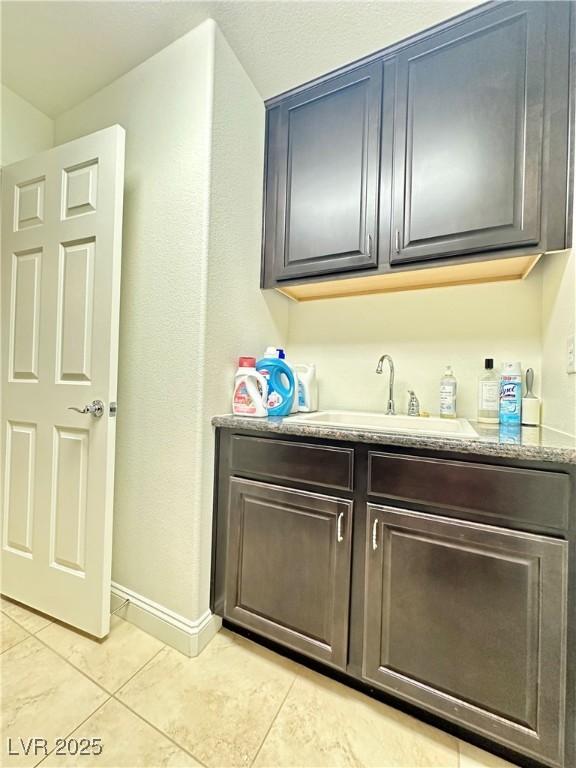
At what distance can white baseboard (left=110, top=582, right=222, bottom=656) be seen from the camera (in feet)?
4.00

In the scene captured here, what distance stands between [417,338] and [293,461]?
0.91m

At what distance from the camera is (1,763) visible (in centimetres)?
85

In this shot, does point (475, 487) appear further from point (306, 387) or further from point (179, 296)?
point (179, 296)

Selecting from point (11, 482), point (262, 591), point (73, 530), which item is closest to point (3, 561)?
point (11, 482)

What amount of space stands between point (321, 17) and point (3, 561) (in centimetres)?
271

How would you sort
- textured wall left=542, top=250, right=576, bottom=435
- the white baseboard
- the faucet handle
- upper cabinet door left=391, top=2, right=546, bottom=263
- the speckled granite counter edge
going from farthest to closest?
the faucet handle < the white baseboard < upper cabinet door left=391, top=2, right=546, bottom=263 < textured wall left=542, top=250, right=576, bottom=435 < the speckled granite counter edge

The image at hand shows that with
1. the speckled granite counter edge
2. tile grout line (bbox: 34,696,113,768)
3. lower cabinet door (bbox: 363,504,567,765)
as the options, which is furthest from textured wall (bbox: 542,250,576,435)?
tile grout line (bbox: 34,696,113,768)

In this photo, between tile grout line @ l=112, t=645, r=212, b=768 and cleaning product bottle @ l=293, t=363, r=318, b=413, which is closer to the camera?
tile grout line @ l=112, t=645, r=212, b=768

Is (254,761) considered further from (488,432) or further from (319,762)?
(488,432)

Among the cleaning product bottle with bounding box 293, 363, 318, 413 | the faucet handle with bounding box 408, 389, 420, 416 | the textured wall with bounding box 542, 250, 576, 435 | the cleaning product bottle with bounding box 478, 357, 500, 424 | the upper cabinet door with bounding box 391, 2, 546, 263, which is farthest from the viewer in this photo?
the cleaning product bottle with bounding box 293, 363, 318, 413

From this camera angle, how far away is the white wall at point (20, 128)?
1604 mm

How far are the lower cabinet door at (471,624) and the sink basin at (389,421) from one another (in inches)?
A: 16.3

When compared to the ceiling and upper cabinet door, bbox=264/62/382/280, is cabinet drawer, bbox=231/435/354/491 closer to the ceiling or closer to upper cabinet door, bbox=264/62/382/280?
upper cabinet door, bbox=264/62/382/280

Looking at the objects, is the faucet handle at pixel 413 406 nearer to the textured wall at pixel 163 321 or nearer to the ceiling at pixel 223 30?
the textured wall at pixel 163 321
